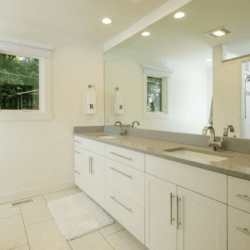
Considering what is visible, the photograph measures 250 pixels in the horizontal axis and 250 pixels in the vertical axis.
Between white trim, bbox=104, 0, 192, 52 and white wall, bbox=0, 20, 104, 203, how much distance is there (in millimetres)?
395

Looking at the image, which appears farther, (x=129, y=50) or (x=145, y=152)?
(x=129, y=50)

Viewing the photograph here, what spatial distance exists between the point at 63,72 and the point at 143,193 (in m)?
2.19

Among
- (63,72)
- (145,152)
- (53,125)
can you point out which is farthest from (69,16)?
(145,152)

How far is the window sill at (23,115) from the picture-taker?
2.45 meters

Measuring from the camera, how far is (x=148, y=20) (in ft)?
7.73

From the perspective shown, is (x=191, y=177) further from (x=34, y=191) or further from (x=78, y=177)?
(x=34, y=191)

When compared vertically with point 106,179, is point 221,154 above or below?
above

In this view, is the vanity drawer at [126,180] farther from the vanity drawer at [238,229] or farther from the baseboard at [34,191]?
the baseboard at [34,191]

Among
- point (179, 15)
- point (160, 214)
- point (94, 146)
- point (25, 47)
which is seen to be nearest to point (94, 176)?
point (94, 146)

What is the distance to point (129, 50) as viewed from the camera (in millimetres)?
2836

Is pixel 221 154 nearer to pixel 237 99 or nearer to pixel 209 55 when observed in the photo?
pixel 237 99

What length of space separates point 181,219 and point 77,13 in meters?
2.45

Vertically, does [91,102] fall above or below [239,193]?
above

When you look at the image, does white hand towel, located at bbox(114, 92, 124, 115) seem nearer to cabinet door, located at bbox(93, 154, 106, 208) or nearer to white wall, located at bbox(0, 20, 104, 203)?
white wall, located at bbox(0, 20, 104, 203)
